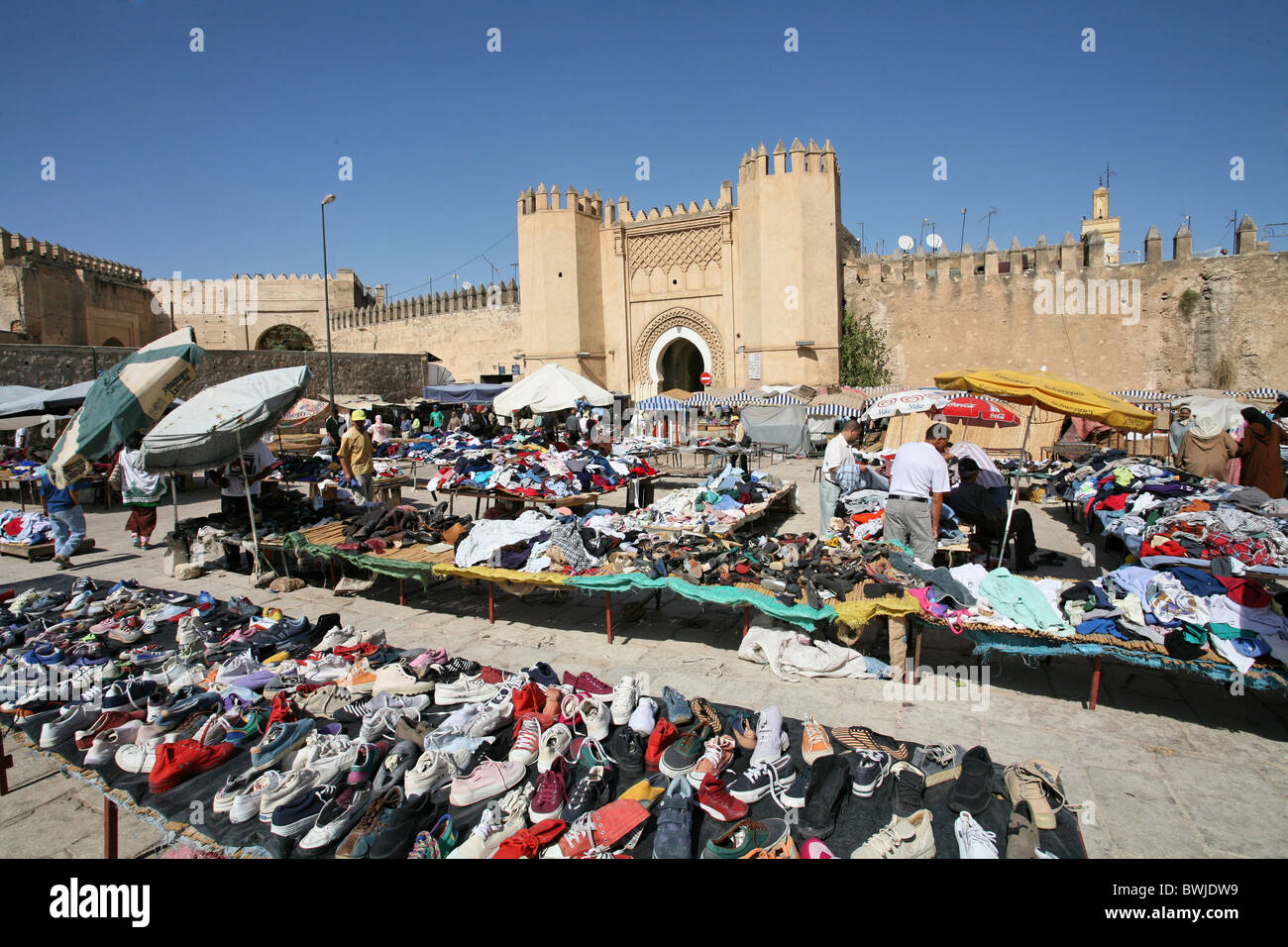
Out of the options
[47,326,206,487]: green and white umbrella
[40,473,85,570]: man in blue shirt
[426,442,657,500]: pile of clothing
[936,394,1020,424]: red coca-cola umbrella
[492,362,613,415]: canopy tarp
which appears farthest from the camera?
[492,362,613,415]: canopy tarp

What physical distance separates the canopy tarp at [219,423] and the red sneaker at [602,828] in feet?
19.6

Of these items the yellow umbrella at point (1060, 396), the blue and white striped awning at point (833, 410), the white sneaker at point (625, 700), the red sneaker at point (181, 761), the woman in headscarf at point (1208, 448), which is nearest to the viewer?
the red sneaker at point (181, 761)

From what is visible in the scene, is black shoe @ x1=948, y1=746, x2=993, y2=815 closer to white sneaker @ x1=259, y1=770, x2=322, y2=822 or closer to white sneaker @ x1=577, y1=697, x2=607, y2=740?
white sneaker @ x1=577, y1=697, x2=607, y2=740

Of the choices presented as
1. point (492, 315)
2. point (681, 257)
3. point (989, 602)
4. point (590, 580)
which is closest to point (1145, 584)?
point (989, 602)

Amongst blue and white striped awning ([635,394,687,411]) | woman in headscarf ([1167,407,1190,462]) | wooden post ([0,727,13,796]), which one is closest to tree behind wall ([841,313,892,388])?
blue and white striped awning ([635,394,687,411])

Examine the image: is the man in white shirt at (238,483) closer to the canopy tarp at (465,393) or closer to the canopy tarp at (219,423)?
the canopy tarp at (219,423)

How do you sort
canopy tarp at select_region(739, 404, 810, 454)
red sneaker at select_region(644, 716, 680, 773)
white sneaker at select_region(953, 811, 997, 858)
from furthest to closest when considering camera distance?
canopy tarp at select_region(739, 404, 810, 454) < red sneaker at select_region(644, 716, 680, 773) < white sneaker at select_region(953, 811, 997, 858)

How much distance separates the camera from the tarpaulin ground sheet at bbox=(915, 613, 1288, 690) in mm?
3596

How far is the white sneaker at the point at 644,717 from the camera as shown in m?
3.21

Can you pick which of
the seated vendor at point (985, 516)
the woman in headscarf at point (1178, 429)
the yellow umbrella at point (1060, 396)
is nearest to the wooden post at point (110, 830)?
the yellow umbrella at point (1060, 396)

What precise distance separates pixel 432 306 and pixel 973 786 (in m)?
36.5

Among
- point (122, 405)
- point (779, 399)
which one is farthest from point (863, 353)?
point (122, 405)

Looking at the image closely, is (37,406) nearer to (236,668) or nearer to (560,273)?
(236,668)

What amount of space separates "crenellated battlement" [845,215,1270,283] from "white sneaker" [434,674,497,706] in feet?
79.0
